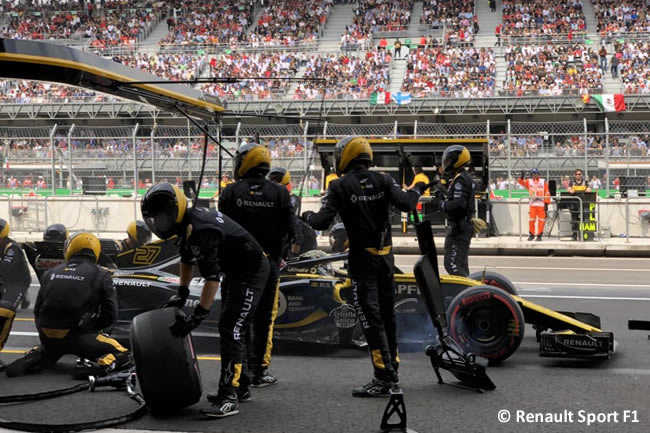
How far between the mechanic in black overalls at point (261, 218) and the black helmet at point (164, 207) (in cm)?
72

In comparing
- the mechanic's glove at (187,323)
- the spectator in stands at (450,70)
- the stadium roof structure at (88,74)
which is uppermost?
the spectator in stands at (450,70)

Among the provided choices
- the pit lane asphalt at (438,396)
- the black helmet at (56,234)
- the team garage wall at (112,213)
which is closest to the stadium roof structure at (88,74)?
the black helmet at (56,234)

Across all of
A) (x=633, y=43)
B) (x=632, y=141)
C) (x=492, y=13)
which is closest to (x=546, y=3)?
(x=492, y=13)

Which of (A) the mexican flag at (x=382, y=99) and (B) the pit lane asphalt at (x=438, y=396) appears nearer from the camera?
(B) the pit lane asphalt at (x=438, y=396)

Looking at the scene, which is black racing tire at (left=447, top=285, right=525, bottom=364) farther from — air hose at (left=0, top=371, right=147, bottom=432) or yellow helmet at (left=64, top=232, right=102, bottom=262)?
yellow helmet at (left=64, top=232, right=102, bottom=262)

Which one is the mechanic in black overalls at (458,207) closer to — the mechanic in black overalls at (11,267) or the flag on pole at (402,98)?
the mechanic in black overalls at (11,267)

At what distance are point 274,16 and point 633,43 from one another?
55.7 feet

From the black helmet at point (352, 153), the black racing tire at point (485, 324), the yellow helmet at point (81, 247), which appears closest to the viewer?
the black helmet at point (352, 153)

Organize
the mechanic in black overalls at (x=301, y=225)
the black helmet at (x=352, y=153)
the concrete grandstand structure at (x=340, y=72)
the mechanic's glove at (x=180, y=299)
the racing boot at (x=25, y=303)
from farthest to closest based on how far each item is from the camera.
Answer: the concrete grandstand structure at (x=340, y=72) < the racing boot at (x=25, y=303) < the mechanic in black overalls at (x=301, y=225) < the black helmet at (x=352, y=153) < the mechanic's glove at (x=180, y=299)

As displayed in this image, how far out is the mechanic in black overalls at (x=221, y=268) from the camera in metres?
5.31

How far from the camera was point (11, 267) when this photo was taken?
30.6 feet

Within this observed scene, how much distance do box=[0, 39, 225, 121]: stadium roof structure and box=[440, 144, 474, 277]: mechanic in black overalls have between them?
269 centimetres

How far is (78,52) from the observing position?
6.80m

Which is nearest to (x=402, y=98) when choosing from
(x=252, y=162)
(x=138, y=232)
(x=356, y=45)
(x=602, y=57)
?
(x=356, y=45)
